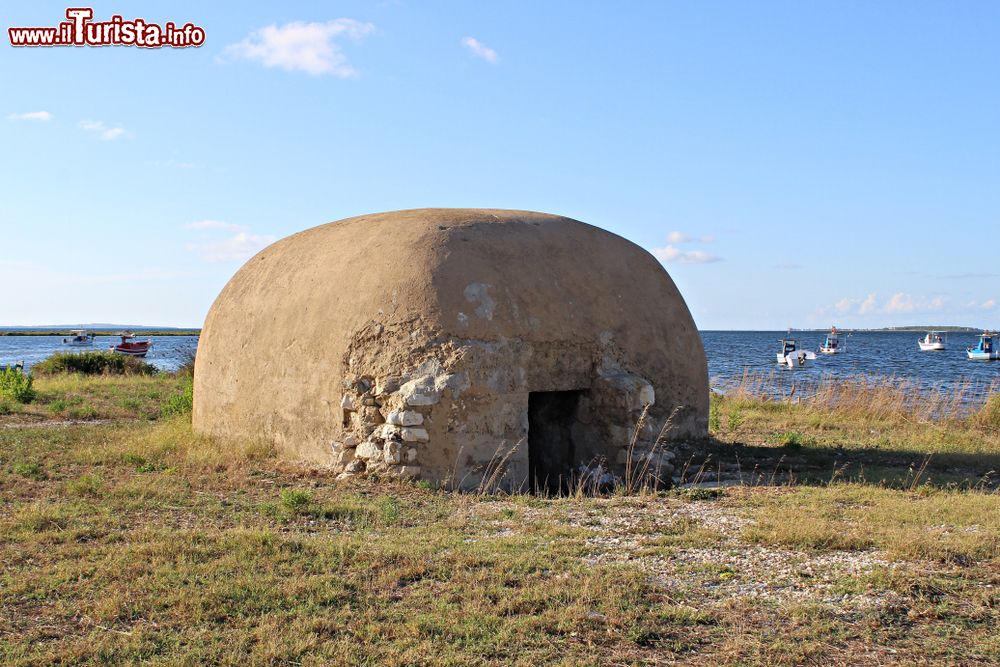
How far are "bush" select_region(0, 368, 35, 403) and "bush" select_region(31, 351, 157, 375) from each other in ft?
22.5

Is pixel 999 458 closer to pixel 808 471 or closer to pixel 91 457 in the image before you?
pixel 808 471

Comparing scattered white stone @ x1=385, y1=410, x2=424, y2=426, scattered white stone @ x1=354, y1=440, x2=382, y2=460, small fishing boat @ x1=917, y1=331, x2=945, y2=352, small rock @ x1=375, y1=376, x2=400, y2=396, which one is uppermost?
small fishing boat @ x1=917, y1=331, x2=945, y2=352

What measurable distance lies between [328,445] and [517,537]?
3.09m

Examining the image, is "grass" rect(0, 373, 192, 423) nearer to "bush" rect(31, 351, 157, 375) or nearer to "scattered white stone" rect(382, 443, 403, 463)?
"bush" rect(31, 351, 157, 375)

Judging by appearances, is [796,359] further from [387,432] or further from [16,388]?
[387,432]

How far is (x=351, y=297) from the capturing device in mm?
8547

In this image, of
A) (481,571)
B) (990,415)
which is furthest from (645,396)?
(990,415)

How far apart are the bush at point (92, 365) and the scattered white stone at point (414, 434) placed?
59.2ft

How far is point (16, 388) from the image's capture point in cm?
1562

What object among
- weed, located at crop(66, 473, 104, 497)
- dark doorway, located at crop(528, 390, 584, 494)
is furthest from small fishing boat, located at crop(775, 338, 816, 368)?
weed, located at crop(66, 473, 104, 497)

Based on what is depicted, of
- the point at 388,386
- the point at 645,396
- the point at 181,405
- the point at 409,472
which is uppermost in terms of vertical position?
the point at 388,386

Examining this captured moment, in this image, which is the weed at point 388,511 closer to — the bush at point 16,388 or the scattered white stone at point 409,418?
the scattered white stone at point 409,418

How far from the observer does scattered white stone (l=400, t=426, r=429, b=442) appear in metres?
7.89

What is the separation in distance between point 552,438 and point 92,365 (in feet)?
63.0
